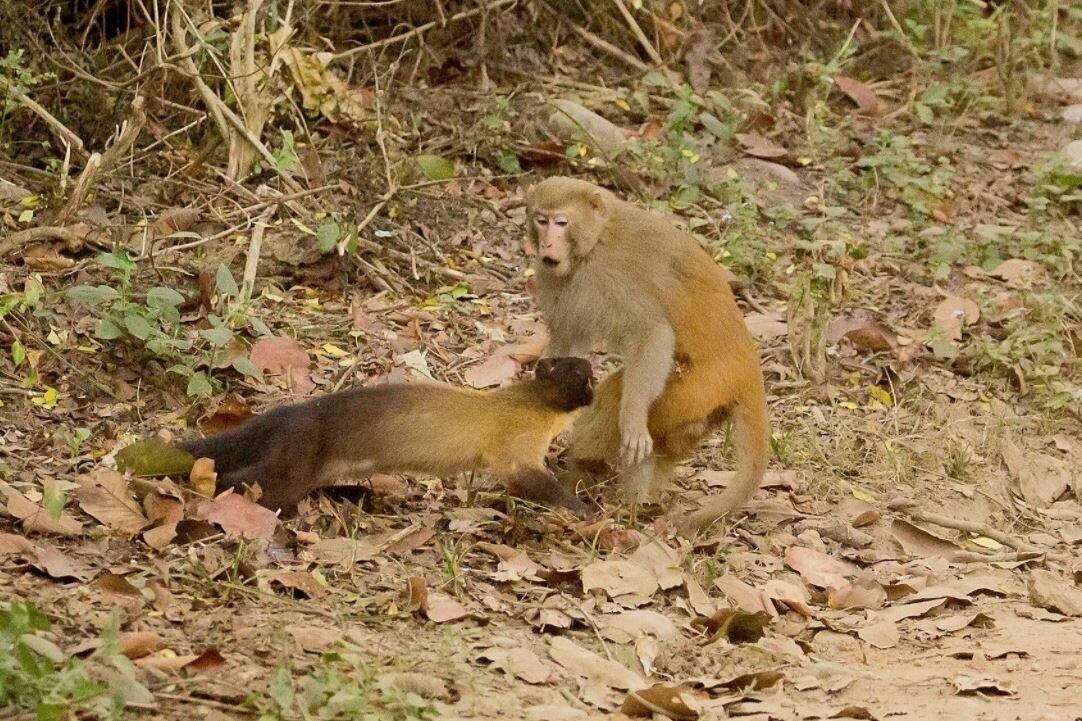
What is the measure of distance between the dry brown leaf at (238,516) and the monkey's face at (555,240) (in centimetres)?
168

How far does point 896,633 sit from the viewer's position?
552 cm

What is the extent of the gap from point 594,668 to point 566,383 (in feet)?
5.28

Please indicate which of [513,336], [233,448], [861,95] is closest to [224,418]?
[233,448]

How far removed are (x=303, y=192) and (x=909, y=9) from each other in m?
5.92

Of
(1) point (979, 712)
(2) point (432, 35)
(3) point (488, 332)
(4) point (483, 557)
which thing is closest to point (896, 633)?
(1) point (979, 712)

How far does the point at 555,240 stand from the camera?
6.39m

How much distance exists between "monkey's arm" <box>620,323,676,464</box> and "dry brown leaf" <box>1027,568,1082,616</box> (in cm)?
159

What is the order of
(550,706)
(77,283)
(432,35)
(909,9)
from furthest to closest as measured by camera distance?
(909,9) < (432,35) < (77,283) < (550,706)

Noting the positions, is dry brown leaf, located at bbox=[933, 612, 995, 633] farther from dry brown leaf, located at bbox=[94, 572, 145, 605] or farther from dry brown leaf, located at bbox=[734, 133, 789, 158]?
dry brown leaf, located at bbox=[734, 133, 789, 158]

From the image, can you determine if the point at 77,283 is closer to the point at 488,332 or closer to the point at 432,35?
the point at 488,332

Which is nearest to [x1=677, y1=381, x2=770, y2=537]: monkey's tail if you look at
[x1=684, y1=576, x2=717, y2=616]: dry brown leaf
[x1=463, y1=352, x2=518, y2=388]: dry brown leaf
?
[x1=684, y1=576, x2=717, y2=616]: dry brown leaf

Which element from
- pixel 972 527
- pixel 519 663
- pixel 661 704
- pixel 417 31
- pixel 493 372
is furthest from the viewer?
pixel 417 31

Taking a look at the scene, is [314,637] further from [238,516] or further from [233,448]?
[233,448]

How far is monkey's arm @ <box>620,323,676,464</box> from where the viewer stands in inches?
246
